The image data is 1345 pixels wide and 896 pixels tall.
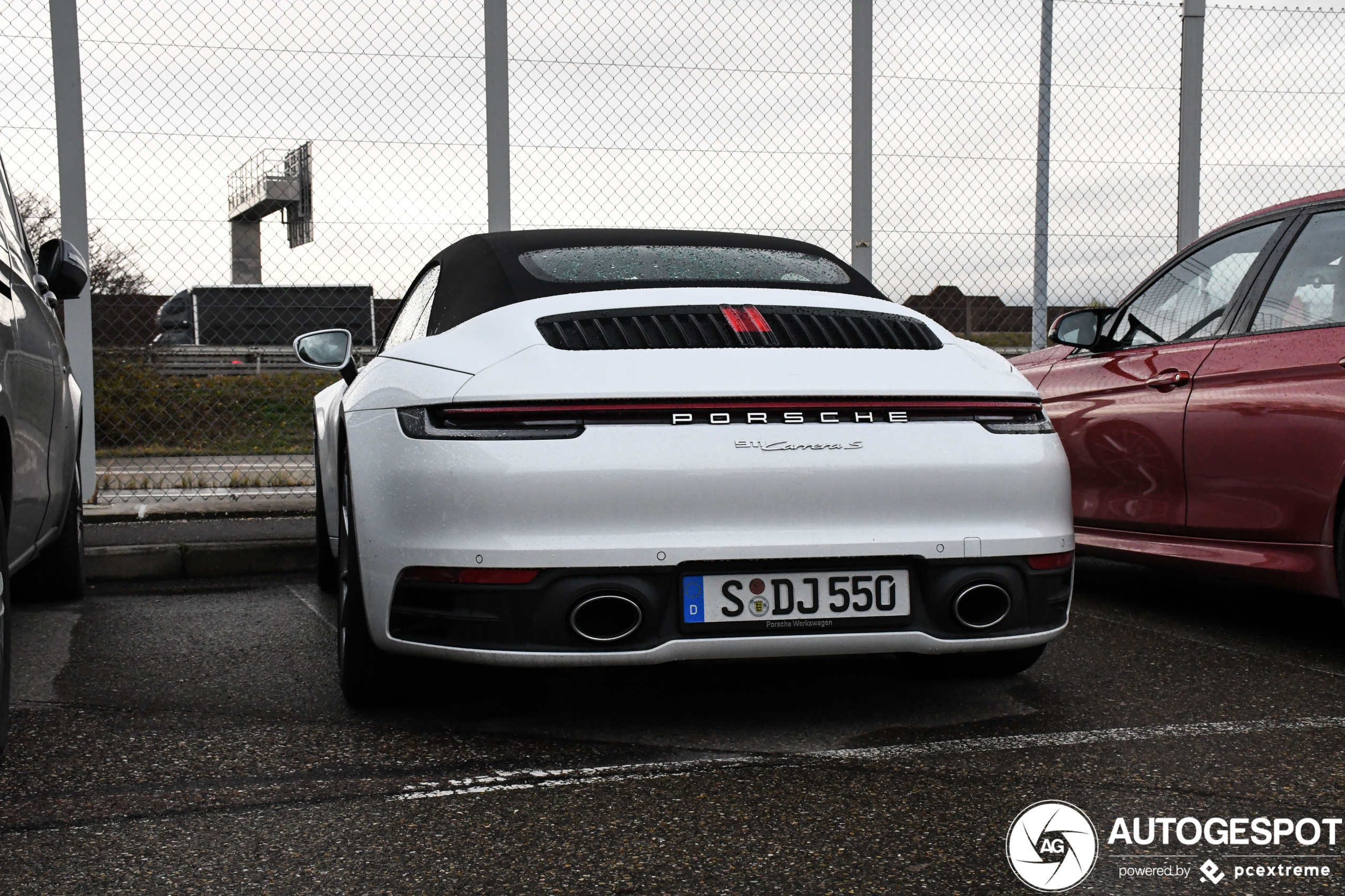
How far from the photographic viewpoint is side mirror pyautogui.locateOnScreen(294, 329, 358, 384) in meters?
4.74

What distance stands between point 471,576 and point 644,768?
0.58 m

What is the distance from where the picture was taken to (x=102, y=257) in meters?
7.81

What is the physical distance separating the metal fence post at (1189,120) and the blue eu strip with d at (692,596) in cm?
696

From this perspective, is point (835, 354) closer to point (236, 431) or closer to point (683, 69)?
point (683, 69)

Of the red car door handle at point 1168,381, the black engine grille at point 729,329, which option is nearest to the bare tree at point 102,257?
the black engine grille at point 729,329

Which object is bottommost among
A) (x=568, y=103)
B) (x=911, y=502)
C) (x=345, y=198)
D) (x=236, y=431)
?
(x=236, y=431)

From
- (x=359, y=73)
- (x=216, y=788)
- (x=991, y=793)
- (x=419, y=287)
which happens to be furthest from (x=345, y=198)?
(x=991, y=793)

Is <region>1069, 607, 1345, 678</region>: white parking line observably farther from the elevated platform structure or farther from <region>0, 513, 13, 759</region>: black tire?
the elevated platform structure

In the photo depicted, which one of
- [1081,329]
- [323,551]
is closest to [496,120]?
[323,551]

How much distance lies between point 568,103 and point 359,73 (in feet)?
3.87

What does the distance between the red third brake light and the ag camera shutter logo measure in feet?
4.22

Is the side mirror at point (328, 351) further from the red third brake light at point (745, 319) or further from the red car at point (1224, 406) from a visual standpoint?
the red car at point (1224, 406)

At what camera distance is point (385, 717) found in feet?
11.9

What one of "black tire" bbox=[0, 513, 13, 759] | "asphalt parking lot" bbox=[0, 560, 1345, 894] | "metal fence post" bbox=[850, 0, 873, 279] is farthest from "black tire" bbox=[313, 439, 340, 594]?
"metal fence post" bbox=[850, 0, 873, 279]
